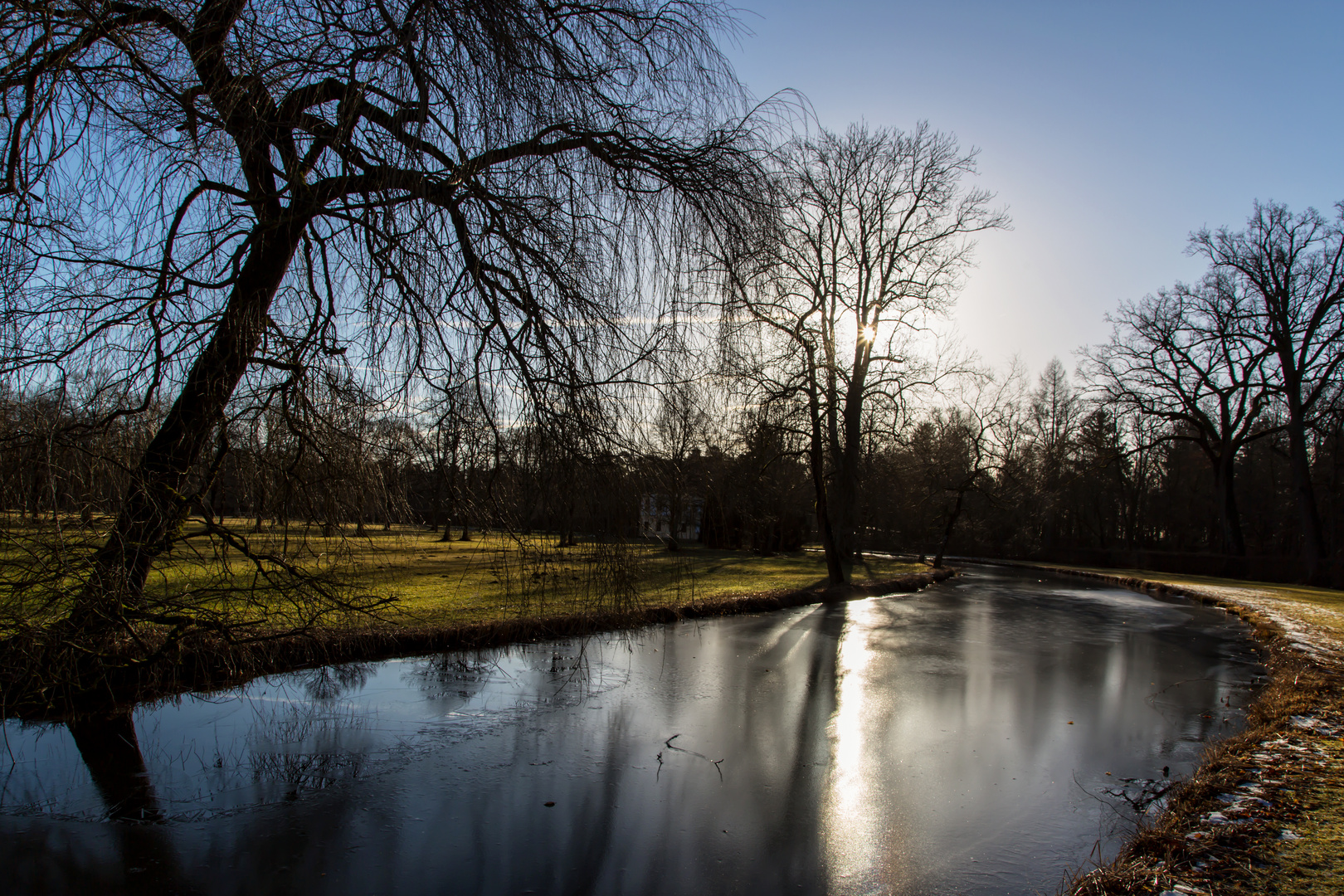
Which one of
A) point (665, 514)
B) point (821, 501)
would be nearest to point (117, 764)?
point (665, 514)

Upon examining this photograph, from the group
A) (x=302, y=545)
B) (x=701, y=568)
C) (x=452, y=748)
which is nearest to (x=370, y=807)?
(x=452, y=748)

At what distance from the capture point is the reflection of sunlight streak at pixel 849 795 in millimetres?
3994

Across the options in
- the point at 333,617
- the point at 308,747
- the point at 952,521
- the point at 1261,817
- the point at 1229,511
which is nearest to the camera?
the point at 1261,817

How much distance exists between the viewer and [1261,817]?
12.9 feet

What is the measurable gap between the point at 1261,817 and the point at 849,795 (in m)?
2.15

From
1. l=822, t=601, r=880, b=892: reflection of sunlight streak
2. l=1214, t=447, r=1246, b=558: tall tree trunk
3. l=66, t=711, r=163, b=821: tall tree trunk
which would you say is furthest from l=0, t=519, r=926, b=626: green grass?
l=1214, t=447, r=1246, b=558: tall tree trunk

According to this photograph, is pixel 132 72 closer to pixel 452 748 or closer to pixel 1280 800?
pixel 452 748

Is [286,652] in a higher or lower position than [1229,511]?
Answer: lower

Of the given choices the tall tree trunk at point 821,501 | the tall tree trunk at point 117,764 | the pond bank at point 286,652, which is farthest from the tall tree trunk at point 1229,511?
the tall tree trunk at point 117,764

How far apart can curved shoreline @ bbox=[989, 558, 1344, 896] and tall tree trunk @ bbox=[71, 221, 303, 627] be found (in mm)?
4697

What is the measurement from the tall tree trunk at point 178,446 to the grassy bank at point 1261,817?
15.4ft

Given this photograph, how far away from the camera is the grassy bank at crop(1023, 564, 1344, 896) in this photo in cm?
328

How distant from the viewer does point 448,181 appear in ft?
10.8

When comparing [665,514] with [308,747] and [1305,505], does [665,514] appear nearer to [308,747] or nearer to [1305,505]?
[308,747]
